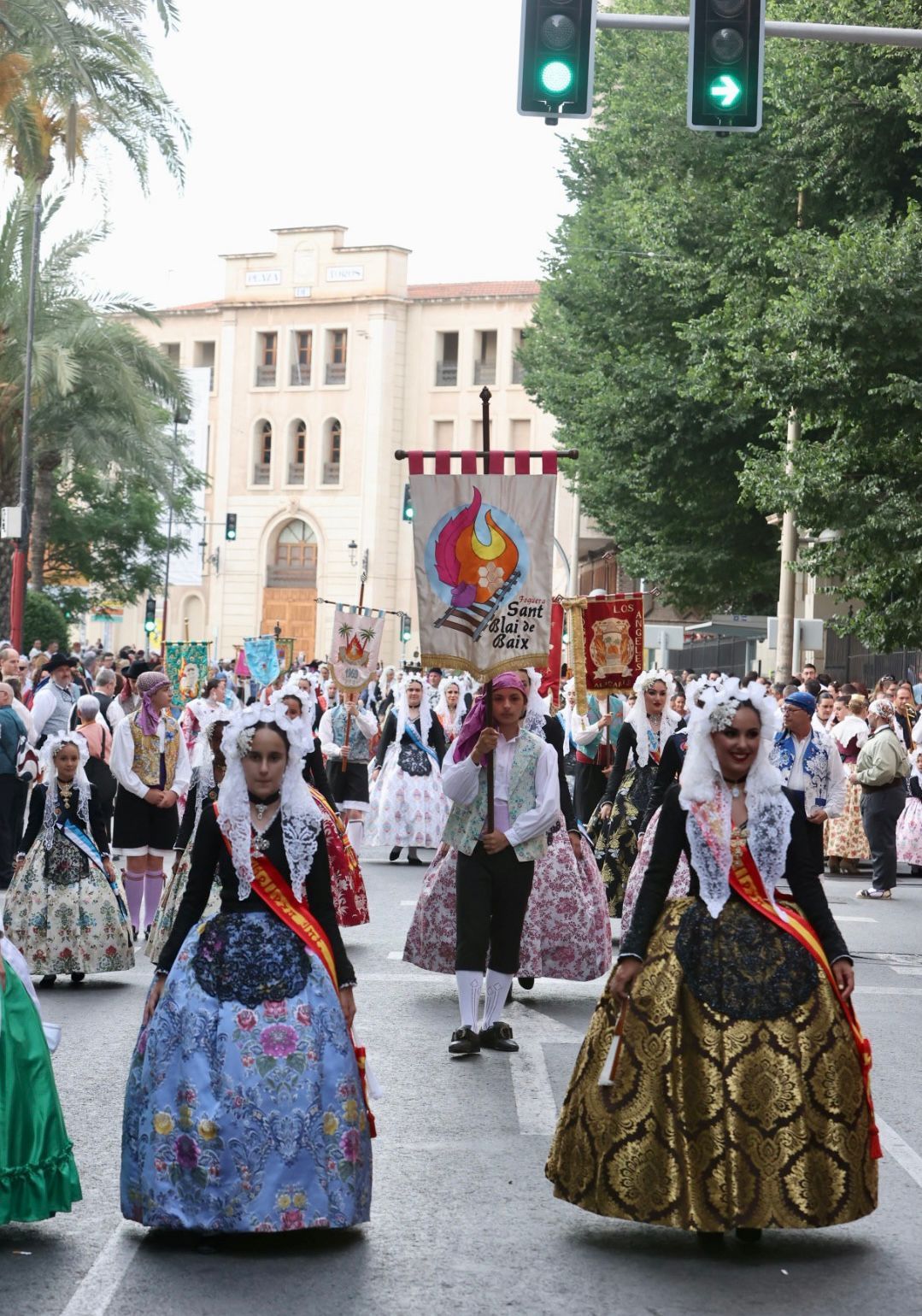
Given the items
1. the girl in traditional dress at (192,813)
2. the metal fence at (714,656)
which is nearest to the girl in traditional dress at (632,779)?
the girl in traditional dress at (192,813)

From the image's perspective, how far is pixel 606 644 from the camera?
16938 millimetres

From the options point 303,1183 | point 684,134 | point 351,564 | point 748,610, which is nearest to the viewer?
point 303,1183

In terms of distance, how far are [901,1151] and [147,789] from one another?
6670mm

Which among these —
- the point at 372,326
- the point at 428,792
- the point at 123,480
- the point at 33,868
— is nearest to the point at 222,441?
the point at 372,326

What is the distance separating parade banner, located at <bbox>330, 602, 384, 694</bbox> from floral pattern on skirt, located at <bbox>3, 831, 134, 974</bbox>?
28.6ft

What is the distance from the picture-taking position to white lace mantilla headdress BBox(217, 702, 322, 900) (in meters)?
6.10

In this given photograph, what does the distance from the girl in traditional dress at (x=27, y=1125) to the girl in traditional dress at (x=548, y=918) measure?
4.79m

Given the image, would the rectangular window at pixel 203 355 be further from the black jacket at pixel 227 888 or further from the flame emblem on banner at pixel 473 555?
the black jacket at pixel 227 888

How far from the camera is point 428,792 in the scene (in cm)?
2000

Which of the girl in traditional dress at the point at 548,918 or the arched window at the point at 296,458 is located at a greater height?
the arched window at the point at 296,458

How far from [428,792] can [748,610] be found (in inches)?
847

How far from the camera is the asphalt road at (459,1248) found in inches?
216

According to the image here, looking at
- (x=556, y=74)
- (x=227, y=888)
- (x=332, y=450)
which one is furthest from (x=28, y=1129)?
(x=332, y=450)

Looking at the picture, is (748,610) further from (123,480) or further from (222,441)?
(222,441)
